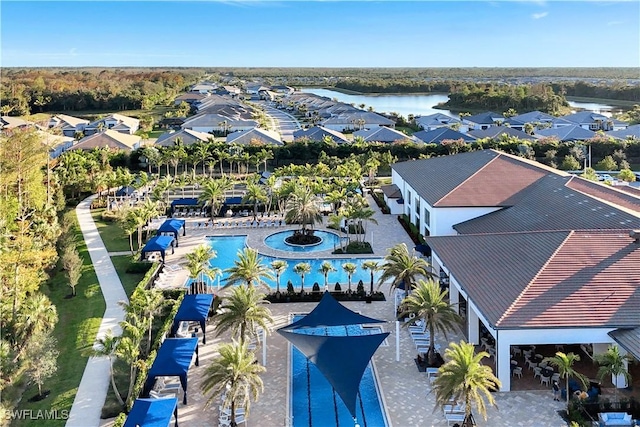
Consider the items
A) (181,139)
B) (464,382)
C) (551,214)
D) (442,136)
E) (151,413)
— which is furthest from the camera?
(442,136)

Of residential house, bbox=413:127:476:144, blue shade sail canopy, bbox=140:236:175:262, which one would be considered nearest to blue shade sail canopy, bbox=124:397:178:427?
blue shade sail canopy, bbox=140:236:175:262

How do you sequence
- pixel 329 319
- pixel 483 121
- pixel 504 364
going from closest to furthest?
pixel 504 364 → pixel 329 319 → pixel 483 121

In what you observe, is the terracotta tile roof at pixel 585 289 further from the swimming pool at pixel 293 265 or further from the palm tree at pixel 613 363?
the swimming pool at pixel 293 265

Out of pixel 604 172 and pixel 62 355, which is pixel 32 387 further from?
pixel 604 172

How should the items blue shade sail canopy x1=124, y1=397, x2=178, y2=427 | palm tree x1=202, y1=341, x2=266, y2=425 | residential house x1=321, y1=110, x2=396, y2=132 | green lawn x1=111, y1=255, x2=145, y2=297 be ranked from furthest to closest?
residential house x1=321, y1=110, x2=396, y2=132, green lawn x1=111, y1=255, x2=145, y2=297, palm tree x1=202, y1=341, x2=266, y2=425, blue shade sail canopy x1=124, y1=397, x2=178, y2=427

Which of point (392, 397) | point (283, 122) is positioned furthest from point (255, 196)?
point (283, 122)

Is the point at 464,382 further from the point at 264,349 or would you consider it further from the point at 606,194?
the point at 606,194

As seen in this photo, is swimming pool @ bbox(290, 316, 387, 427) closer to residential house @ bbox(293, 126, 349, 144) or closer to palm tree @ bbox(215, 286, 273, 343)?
palm tree @ bbox(215, 286, 273, 343)

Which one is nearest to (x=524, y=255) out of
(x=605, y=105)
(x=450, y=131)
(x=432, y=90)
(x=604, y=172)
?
(x=604, y=172)
